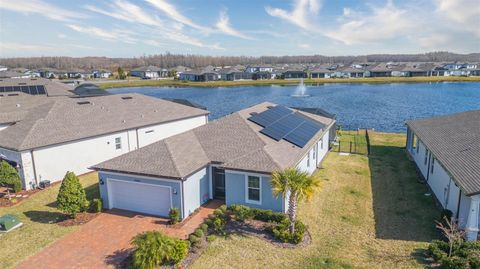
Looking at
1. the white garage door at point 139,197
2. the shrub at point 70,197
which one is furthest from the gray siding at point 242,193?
the shrub at point 70,197

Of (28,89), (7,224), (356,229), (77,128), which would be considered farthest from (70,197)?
(28,89)

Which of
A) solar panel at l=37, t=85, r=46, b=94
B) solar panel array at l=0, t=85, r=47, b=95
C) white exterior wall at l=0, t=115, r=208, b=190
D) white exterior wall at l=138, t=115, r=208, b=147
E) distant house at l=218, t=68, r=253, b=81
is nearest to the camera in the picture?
white exterior wall at l=0, t=115, r=208, b=190

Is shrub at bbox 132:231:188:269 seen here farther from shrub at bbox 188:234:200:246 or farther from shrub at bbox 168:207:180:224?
shrub at bbox 168:207:180:224

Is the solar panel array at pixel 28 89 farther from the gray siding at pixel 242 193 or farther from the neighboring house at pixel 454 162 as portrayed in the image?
the neighboring house at pixel 454 162

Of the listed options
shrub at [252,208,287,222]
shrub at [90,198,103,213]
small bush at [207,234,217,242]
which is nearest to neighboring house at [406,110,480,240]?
shrub at [252,208,287,222]

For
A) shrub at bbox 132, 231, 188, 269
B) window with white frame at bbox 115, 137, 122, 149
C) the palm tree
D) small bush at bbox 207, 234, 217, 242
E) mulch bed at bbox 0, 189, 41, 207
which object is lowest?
mulch bed at bbox 0, 189, 41, 207

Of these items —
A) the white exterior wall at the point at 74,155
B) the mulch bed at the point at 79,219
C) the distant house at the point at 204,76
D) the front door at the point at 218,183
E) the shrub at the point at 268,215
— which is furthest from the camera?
the distant house at the point at 204,76
